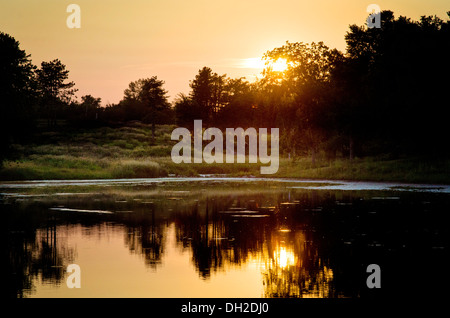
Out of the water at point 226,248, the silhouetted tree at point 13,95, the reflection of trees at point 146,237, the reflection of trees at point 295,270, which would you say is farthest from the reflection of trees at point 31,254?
the silhouetted tree at point 13,95

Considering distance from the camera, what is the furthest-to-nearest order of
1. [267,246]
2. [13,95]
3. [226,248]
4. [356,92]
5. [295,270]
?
[356,92], [13,95], [267,246], [226,248], [295,270]

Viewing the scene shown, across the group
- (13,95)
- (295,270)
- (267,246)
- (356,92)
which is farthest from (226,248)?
(356,92)

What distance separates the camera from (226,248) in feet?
50.5

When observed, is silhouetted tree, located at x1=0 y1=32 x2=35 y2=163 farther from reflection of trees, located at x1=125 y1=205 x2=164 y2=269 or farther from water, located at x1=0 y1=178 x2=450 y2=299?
reflection of trees, located at x1=125 y1=205 x2=164 y2=269

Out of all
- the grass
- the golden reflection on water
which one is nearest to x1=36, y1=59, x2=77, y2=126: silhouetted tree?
the grass

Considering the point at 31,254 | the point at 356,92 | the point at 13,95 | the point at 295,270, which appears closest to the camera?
the point at 295,270

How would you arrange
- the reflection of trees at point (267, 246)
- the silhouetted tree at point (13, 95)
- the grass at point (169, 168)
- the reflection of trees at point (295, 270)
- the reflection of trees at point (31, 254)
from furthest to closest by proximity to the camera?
1. the grass at point (169, 168)
2. the silhouetted tree at point (13, 95)
3. the reflection of trees at point (31, 254)
4. the reflection of trees at point (267, 246)
5. the reflection of trees at point (295, 270)

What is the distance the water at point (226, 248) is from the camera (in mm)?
11195

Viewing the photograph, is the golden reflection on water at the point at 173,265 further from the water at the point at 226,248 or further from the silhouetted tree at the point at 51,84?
the silhouetted tree at the point at 51,84

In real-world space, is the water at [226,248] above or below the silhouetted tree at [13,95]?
below

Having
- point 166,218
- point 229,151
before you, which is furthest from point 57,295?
point 229,151

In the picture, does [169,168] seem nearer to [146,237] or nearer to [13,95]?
[13,95]

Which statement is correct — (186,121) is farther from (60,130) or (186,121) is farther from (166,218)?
(166,218)

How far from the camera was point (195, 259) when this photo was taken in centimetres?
1415
